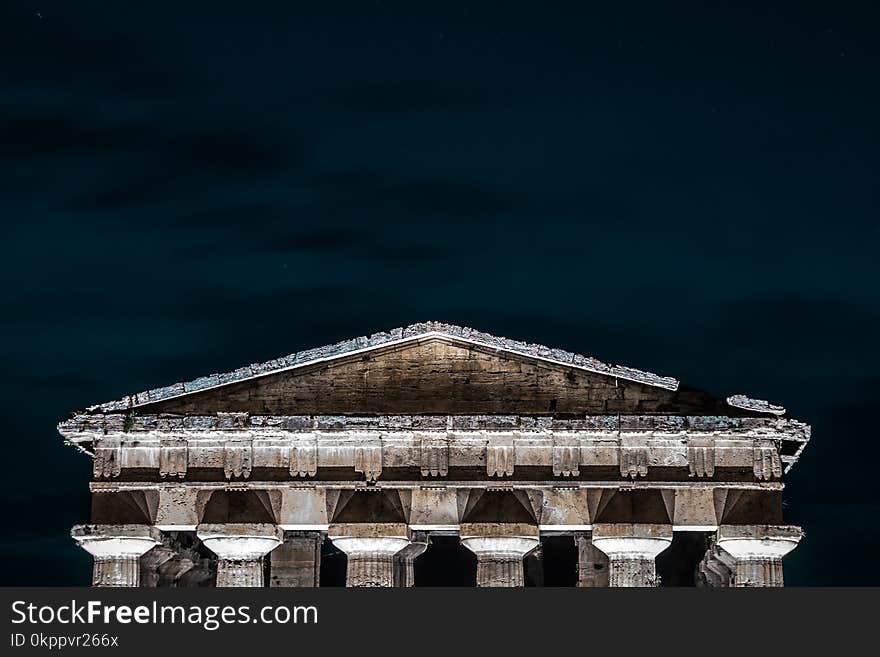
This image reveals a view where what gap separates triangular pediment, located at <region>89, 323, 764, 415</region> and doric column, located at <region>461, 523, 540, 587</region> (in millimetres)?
3089

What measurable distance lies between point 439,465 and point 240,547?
5649mm

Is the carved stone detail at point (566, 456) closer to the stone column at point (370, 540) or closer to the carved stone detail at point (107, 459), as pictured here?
the stone column at point (370, 540)

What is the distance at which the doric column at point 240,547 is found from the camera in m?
69.0

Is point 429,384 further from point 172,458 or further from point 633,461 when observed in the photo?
point 172,458

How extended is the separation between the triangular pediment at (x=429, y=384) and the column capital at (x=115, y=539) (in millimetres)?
3143

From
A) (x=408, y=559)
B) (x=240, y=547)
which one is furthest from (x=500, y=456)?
(x=240, y=547)

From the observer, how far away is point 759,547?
225 ft

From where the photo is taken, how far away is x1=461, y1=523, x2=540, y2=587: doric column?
6900 centimetres

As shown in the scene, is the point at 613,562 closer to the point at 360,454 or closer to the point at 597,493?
the point at 597,493

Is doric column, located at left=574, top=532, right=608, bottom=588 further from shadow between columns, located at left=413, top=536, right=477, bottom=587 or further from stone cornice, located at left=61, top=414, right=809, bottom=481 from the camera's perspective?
shadow between columns, located at left=413, top=536, right=477, bottom=587

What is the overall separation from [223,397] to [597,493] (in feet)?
33.4

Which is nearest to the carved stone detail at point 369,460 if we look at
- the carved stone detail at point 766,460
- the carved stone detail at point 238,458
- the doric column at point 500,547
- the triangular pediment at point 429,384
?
the triangular pediment at point 429,384

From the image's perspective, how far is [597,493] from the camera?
6931 centimetres

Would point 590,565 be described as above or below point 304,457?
below
